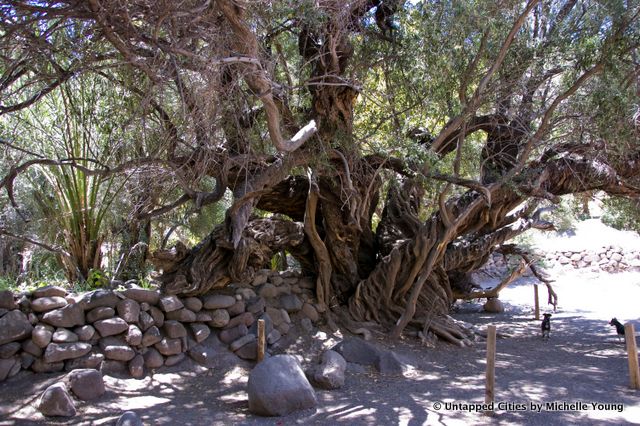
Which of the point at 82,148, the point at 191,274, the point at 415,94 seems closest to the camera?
the point at 191,274

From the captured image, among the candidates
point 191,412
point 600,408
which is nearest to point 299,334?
point 191,412

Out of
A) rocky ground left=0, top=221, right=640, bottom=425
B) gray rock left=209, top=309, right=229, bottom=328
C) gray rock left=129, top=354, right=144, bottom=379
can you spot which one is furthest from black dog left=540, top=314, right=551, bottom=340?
→ gray rock left=129, top=354, right=144, bottom=379

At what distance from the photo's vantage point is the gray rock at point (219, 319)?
8.20 meters

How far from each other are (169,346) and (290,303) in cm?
233

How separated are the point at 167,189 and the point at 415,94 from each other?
4.22m

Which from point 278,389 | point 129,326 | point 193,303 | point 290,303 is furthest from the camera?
point 290,303

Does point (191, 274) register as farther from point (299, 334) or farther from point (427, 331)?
point (427, 331)

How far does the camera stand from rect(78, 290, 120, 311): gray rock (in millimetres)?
7021

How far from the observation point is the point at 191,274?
319 inches

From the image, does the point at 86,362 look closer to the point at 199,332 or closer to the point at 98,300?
the point at 98,300

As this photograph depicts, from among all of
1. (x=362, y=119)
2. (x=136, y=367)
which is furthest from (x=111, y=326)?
(x=362, y=119)

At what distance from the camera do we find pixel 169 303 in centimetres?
773

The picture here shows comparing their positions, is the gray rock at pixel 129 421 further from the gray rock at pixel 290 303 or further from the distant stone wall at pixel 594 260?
the distant stone wall at pixel 594 260

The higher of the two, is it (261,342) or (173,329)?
(173,329)
